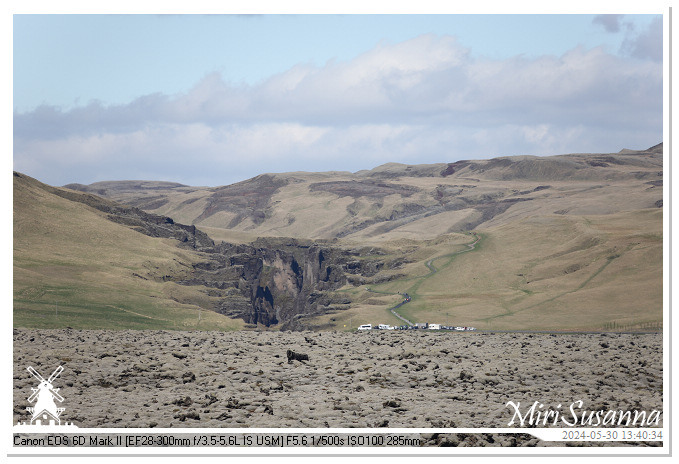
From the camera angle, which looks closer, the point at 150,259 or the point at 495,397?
the point at 495,397

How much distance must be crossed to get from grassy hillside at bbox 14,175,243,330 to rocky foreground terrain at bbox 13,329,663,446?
96.3ft

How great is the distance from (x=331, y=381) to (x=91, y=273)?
298ft

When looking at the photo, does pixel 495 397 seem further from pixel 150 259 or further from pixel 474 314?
pixel 150 259

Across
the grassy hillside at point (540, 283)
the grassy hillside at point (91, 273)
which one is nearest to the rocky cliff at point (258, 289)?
the grassy hillside at point (91, 273)

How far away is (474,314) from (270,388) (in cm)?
8648

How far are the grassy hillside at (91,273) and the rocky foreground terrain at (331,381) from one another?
29.3 metres

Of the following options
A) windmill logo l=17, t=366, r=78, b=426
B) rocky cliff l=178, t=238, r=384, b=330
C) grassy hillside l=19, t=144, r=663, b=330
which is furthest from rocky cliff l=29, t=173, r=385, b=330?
windmill logo l=17, t=366, r=78, b=426

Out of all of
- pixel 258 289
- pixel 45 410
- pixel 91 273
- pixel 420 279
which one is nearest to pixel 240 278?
pixel 258 289

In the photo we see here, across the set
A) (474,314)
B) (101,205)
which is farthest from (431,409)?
(101,205)

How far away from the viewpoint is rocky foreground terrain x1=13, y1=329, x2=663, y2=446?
21.0 meters

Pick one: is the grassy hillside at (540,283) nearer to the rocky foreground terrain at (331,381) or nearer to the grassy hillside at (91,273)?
the grassy hillside at (91,273)

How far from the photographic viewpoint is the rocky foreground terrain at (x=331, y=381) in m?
21.0
